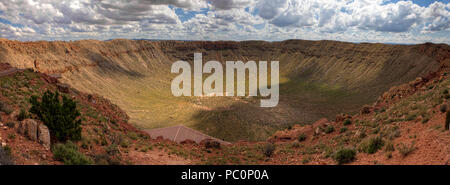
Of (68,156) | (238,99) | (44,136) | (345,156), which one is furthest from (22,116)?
(238,99)

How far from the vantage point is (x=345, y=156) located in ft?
33.8

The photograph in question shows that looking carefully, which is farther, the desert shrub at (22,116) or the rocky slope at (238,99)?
the rocky slope at (238,99)

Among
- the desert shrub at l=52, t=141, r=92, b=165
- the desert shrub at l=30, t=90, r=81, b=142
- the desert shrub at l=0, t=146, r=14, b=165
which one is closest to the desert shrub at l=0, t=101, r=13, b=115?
the desert shrub at l=30, t=90, r=81, b=142

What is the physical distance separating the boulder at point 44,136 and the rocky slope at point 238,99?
91.7 feet

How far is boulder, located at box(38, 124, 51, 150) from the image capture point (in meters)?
9.43

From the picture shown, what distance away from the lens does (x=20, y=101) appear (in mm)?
12930

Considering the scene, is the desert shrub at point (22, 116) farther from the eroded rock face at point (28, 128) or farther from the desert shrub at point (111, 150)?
the desert shrub at point (111, 150)

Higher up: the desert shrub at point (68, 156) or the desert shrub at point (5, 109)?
the desert shrub at point (5, 109)

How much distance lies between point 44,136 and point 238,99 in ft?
192

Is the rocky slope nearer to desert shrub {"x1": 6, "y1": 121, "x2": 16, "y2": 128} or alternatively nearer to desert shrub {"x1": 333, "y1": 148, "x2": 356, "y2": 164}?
desert shrub {"x1": 333, "y1": 148, "x2": 356, "y2": 164}

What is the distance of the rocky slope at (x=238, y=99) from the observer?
152 feet

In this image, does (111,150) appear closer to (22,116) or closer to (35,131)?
(35,131)

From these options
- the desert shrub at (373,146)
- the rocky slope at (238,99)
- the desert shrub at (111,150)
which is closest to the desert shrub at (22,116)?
the desert shrub at (111,150)

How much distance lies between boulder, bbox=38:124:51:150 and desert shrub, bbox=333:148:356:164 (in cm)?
1230
